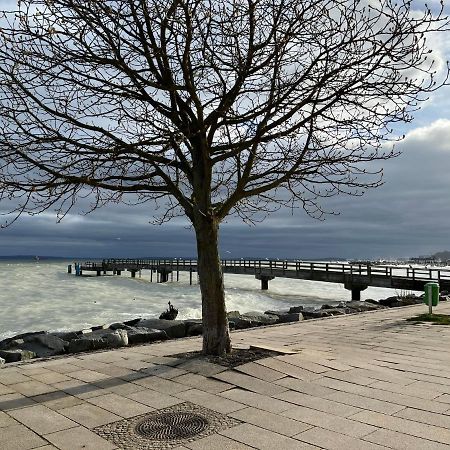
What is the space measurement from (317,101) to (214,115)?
150 cm

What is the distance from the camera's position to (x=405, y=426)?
4566 millimetres

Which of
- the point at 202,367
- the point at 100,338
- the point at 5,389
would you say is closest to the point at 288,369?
the point at 202,367

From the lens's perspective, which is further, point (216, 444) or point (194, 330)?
point (194, 330)

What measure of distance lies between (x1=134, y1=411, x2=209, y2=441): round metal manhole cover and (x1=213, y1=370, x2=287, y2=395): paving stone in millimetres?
1089

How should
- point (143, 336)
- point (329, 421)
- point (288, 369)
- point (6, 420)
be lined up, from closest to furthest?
point (329, 421), point (6, 420), point (288, 369), point (143, 336)

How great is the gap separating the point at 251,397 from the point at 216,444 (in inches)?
55.1

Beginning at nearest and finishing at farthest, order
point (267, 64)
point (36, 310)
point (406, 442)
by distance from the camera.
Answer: point (406, 442) → point (267, 64) → point (36, 310)

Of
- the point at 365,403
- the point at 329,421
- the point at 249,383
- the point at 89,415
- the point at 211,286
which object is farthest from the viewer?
the point at 211,286

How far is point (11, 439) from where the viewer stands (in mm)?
4363

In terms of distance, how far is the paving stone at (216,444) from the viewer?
412cm

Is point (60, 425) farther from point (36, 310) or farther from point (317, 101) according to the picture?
point (36, 310)

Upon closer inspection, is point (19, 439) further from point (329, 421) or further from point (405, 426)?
point (405, 426)

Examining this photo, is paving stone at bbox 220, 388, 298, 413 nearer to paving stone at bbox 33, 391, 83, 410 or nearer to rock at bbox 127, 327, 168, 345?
paving stone at bbox 33, 391, 83, 410

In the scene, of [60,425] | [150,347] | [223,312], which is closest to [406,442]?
[60,425]
